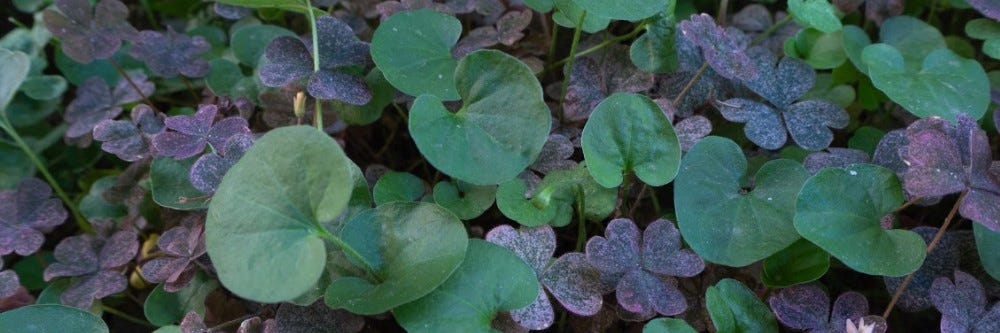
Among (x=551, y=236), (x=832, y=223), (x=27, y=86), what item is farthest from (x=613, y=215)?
(x=27, y=86)

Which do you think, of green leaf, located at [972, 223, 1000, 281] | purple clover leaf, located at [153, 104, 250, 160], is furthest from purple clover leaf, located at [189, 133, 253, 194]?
green leaf, located at [972, 223, 1000, 281]

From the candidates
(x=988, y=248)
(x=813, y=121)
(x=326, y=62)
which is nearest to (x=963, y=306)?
(x=988, y=248)

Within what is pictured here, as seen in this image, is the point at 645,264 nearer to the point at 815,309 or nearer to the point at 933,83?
the point at 815,309

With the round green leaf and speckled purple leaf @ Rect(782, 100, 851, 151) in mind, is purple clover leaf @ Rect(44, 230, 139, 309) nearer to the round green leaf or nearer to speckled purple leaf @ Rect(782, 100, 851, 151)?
the round green leaf

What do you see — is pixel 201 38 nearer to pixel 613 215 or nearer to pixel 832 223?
pixel 613 215

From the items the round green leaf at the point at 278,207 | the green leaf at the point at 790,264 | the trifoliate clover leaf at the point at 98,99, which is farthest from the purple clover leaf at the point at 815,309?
the trifoliate clover leaf at the point at 98,99
